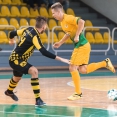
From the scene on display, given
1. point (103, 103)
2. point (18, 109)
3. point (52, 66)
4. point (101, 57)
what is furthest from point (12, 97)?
point (101, 57)

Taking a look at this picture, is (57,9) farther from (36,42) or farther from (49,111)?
(49,111)

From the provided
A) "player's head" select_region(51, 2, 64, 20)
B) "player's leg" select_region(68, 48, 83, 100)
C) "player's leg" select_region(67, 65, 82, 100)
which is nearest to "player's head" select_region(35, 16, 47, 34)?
"player's head" select_region(51, 2, 64, 20)

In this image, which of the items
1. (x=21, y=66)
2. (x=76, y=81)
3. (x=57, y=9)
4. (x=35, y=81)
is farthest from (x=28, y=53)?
(x=76, y=81)

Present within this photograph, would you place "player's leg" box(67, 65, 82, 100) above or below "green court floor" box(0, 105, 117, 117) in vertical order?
above

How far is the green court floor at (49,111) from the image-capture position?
7899 mm

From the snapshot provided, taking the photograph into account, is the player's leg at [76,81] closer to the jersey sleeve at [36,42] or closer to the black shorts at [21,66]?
the black shorts at [21,66]

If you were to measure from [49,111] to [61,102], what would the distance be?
1.06 metres

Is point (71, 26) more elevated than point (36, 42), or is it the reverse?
point (71, 26)

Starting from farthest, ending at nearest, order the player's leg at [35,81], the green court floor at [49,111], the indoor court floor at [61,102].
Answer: the player's leg at [35,81]
the indoor court floor at [61,102]
the green court floor at [49,111]

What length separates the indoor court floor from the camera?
26.5 ft

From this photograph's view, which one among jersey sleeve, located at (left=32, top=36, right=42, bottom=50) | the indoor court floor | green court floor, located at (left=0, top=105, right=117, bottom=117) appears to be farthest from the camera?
jersey sleeve, located at (left=32, top=36, right=42, bottom=50)

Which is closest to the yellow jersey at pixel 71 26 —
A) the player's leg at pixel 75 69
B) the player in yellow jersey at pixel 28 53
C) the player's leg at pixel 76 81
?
the player's leg at pixel 75 69

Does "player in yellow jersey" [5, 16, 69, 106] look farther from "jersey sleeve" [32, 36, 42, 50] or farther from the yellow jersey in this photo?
the yellow jersey

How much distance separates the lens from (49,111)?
825 cm
